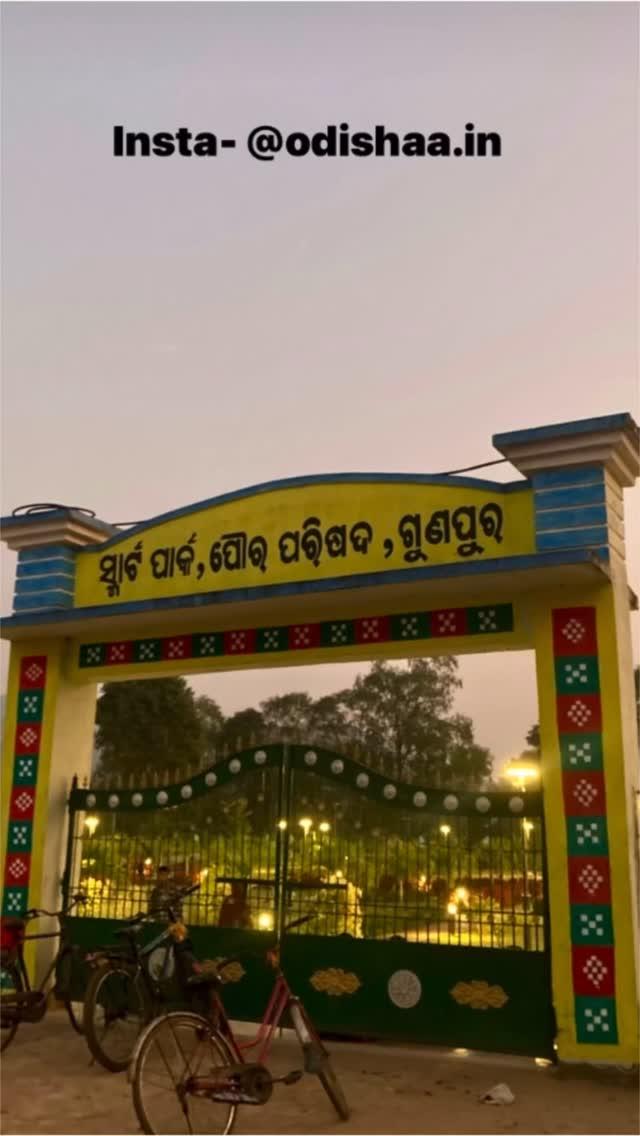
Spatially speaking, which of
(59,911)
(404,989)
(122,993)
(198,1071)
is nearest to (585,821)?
(404,989)

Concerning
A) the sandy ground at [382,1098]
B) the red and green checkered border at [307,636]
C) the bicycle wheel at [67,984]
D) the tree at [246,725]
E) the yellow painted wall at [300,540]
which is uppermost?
the tree at [246,725]

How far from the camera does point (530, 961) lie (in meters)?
6.76

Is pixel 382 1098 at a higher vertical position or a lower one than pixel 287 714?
lower

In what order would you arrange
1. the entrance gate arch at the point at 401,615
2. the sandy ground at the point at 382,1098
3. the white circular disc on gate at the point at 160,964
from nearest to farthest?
1. the sandy ground at the point at 382,1098
2. the white circular disc on gate at the point at 160,964
3. the entrance gate arch at the point at 401,615

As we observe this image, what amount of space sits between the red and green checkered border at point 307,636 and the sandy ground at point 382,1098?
128 inches

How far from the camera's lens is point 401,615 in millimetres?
7926

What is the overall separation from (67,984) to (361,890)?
262 cm

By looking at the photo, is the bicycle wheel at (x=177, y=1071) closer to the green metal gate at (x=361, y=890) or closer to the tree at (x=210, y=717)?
the green metal gate at (x=361, y=890)

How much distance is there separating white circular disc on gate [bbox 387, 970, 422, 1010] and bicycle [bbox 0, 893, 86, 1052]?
272 cm

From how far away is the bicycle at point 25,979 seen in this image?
24.0ft

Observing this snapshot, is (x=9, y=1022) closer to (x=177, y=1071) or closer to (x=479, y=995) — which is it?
(x=177, y=1071)

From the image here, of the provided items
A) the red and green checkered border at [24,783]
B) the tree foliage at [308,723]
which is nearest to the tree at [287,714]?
the tree foliage at [308,723]

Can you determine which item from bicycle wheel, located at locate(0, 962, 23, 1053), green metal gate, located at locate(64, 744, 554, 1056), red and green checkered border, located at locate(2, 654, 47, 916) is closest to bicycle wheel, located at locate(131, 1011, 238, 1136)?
green metal gate, located at locate(64, 744, 554, 1056)

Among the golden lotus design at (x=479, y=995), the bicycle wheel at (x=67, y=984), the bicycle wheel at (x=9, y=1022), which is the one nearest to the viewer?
the golden lotus design at (x=479, y=995)
